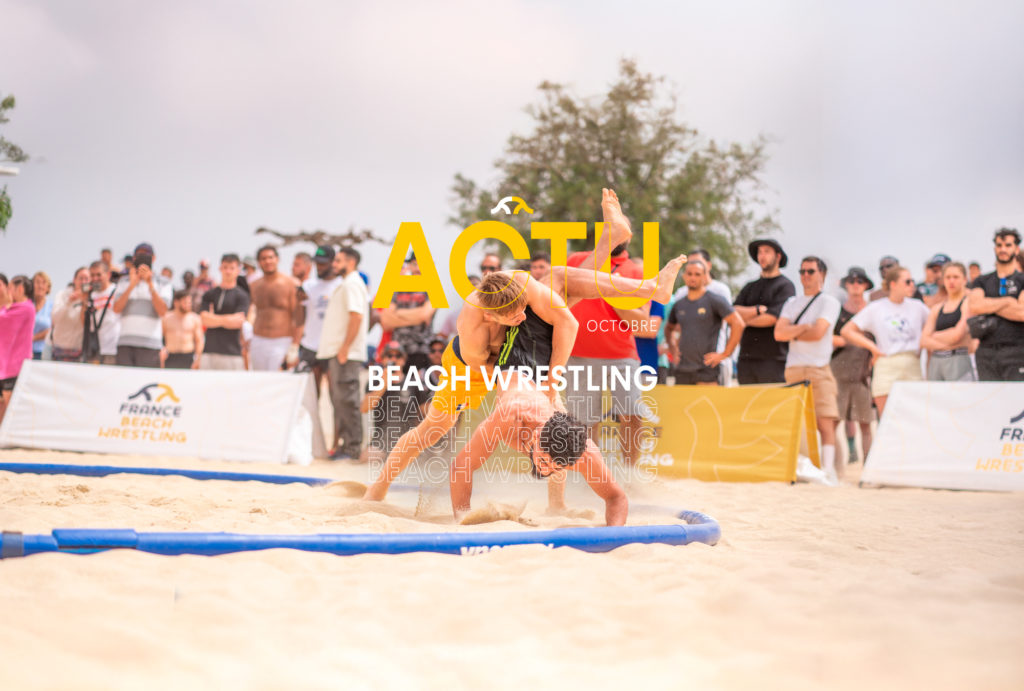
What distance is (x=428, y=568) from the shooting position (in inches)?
116

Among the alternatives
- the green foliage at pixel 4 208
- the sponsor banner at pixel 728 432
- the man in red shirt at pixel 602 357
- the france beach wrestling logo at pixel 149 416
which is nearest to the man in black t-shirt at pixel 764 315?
the sponsor banner at pixel 728 432

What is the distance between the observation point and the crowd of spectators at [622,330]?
701cm

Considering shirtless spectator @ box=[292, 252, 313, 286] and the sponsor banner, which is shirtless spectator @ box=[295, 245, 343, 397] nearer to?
shirtless spectator @ box=[292, 252, 313, 286]

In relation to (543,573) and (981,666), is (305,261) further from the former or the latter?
(981,666)

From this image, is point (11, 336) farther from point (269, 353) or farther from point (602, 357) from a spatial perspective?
point (602, 357)

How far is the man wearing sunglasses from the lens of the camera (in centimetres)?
744

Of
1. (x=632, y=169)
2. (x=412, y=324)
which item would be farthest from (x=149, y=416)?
(x=632, y=169)

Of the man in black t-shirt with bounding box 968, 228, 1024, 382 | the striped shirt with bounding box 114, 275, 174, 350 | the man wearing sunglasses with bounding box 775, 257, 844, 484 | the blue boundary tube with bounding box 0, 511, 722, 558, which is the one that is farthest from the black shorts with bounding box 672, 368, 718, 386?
the striped shirt with bounding box 114, 275, 174, 350

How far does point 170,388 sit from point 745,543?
6.03 meters

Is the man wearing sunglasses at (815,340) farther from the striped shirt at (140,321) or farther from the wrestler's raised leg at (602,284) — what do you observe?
the striped shirt at (140,321)

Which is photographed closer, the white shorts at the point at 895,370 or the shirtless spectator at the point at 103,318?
the white shorts at the point at 895,370

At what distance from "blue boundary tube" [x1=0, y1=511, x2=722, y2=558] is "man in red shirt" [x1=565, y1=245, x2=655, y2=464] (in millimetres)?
2305

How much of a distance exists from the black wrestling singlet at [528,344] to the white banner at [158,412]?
13.1ft

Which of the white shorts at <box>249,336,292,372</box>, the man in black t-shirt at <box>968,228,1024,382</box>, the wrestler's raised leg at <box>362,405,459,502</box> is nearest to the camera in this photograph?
the wrestler's raised leg at <box>362,405,459,502</box>
